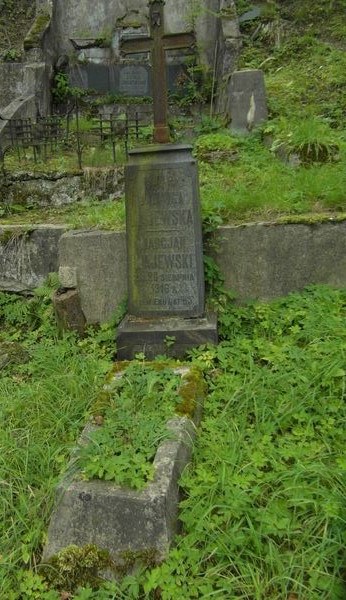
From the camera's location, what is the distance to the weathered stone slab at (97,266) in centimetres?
403

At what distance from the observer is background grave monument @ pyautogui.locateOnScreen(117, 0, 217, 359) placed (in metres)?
3.46

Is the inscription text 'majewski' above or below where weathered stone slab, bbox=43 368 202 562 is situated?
above

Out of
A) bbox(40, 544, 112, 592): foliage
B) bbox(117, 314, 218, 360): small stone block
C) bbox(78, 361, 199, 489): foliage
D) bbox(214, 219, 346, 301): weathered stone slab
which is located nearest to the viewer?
bbox(40, 544, 112, 592): foliage

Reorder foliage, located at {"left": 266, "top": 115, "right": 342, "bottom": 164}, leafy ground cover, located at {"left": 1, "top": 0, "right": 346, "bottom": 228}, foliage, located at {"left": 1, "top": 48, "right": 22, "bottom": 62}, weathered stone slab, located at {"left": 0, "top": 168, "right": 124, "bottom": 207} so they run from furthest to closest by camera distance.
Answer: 1. foliage, located at {"left": 1, "top": 48, "right": 22, "bottom": 62}
2. weathered stone slab, located at {"left": 0, "top": 168, "right": 124, "bottom": 207}
3. foliage, located at {"left": 266, "top": 115, "right": 342, "bottom": 164}
4. leafy ground cover, located at {"left": 1, "top": 0, "right": 346, "bottom": 228}

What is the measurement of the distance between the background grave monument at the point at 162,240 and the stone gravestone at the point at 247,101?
3.07 m

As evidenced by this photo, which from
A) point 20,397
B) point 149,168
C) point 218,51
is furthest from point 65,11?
point 20,397

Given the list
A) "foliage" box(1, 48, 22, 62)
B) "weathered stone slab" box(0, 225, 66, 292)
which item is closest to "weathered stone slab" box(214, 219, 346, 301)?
"weathered stone slab" box(0, 225, 66, 292)

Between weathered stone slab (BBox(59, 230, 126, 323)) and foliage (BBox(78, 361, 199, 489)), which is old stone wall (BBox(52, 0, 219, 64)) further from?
foliage (BBox(78, 361, 199, 489))

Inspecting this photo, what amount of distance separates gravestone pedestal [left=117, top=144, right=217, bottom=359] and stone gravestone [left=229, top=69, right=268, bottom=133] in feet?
11.3

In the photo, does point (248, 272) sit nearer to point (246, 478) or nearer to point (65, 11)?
point (246, 478)

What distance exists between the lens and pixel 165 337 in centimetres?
343

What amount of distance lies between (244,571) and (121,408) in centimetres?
105

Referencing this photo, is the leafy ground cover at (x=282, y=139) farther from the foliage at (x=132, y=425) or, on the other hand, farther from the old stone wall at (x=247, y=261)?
the foliage at (x=132, y=425)

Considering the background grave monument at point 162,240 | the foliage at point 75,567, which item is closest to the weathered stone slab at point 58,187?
the background grave monument at point 162,240
